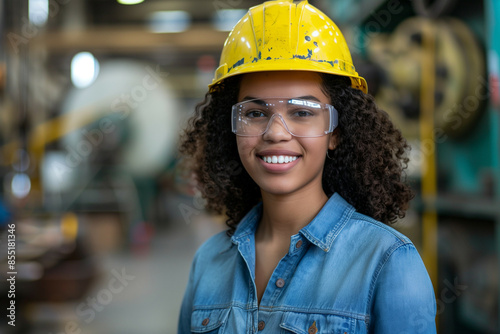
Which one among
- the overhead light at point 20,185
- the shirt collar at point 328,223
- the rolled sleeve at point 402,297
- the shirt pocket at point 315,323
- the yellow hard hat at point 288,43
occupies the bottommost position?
the overhead light at point 20,185

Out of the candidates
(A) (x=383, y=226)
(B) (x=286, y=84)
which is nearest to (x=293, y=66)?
(B) (x=286, y=84)

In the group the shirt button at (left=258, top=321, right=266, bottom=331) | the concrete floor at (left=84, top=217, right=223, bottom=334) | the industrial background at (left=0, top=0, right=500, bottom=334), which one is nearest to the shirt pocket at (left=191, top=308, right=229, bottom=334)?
the shirt button at (left=258, top=321, right=266, bottom=331)

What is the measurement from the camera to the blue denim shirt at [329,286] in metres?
0.95

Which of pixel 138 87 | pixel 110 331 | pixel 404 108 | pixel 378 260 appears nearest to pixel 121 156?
pixel 138 87

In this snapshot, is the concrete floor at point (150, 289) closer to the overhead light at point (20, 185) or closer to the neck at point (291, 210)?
the overhead light at point (20, 185)

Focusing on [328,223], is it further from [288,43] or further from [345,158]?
[288,43]

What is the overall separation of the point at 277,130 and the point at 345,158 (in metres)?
0.25

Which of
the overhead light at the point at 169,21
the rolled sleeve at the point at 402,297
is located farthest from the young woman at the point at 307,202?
the overhead light at the point at 169,21

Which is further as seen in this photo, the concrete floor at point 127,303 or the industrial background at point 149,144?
the concrete floor at point 127,303

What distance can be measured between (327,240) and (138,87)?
20.1 ft

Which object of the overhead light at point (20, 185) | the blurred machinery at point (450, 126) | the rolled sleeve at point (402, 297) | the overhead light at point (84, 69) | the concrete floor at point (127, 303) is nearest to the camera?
the rolled sleeve at point (402, 297)

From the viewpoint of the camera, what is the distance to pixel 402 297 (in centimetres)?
94

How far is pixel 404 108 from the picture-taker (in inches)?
132

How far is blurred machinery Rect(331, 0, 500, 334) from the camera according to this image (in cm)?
254
